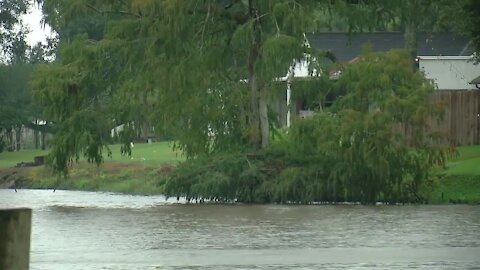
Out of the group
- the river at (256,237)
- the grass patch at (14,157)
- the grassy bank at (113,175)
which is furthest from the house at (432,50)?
the river at (256,237)

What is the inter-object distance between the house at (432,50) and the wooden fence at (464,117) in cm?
849

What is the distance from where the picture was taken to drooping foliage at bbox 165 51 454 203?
29188mm

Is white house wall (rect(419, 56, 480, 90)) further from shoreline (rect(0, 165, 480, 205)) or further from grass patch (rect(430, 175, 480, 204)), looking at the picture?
grass patch (rect(430, 175, 480, 204))

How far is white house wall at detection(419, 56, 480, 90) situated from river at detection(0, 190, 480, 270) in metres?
24.7

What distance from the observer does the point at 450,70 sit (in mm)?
52500

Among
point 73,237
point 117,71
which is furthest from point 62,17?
point 73,237

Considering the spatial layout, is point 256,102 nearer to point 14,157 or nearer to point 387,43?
point 14,157

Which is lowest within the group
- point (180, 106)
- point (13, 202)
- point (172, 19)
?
point (13, 202)

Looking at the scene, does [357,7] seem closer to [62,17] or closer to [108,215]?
[62,17]

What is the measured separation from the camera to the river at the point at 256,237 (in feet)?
50.4

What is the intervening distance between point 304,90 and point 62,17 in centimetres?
724

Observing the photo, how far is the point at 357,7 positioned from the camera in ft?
112

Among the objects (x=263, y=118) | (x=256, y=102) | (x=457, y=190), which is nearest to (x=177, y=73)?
(x=256, y=102)

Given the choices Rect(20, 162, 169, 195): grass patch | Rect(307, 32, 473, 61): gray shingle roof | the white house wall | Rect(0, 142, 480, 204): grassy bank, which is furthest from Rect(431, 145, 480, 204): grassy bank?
Rect(307, 32, 473, 61): gray shingle roof
